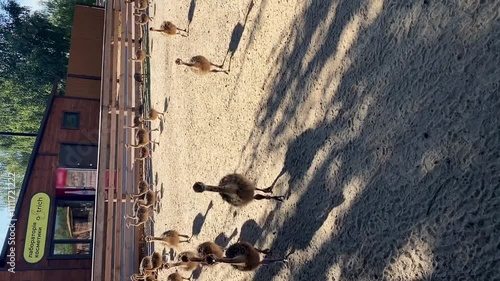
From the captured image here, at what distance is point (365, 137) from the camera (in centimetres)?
349

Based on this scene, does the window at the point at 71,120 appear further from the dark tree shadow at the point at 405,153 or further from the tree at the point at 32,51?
the dark tree shadow at the point at 405,153

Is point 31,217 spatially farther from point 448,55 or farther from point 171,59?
point 448,55

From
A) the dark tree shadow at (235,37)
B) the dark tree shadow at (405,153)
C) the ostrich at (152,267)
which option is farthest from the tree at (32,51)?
the dark tree shadow at (405,153)

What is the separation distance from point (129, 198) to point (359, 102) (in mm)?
6198

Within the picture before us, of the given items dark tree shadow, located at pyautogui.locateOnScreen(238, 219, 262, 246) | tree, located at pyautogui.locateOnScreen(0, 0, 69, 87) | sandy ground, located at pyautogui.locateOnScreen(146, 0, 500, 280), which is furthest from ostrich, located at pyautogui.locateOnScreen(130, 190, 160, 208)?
tree, located at pyautogui.locateOnScreen(0, 0, 69, 87)

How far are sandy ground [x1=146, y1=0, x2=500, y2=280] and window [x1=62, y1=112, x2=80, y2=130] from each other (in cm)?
635

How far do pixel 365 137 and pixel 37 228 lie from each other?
8.87 meters

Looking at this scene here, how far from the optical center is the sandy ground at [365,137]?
2.64 meters

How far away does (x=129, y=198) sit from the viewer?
28.6 ft

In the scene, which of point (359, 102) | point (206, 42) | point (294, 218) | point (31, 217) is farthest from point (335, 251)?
point (31, 217)

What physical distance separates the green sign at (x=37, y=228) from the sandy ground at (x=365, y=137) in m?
5.33

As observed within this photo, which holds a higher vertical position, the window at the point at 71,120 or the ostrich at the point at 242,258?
the window at the point at 71,120

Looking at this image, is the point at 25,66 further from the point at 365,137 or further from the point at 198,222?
the point at 365,137

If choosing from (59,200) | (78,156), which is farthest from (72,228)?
(78,156)
